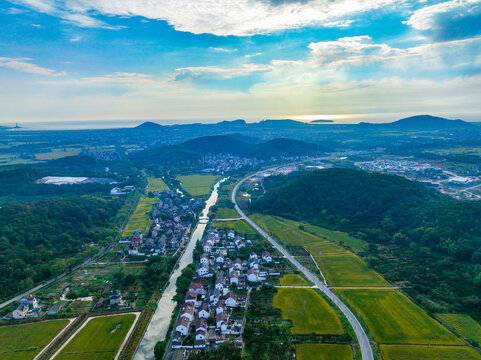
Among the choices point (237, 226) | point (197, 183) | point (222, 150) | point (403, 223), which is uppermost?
point (222, 150)

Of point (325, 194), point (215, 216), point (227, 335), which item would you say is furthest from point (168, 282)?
point (325, 194)

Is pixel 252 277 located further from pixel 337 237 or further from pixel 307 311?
pixel 337 237

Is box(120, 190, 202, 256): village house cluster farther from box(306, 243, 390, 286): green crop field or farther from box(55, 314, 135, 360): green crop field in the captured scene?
box(306, 243, 390, 286): green crop field

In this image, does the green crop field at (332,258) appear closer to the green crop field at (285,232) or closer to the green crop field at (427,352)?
the green crop field at (285,232)

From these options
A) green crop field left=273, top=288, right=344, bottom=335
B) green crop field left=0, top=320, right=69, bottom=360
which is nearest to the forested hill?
green crop field left=273, top=288, right=344, bottom=335

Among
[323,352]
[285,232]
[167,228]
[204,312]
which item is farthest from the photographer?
[167,228]

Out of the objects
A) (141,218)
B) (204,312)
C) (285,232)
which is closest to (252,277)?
(204,312)

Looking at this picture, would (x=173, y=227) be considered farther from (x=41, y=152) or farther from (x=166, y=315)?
(x=41, y=152)
